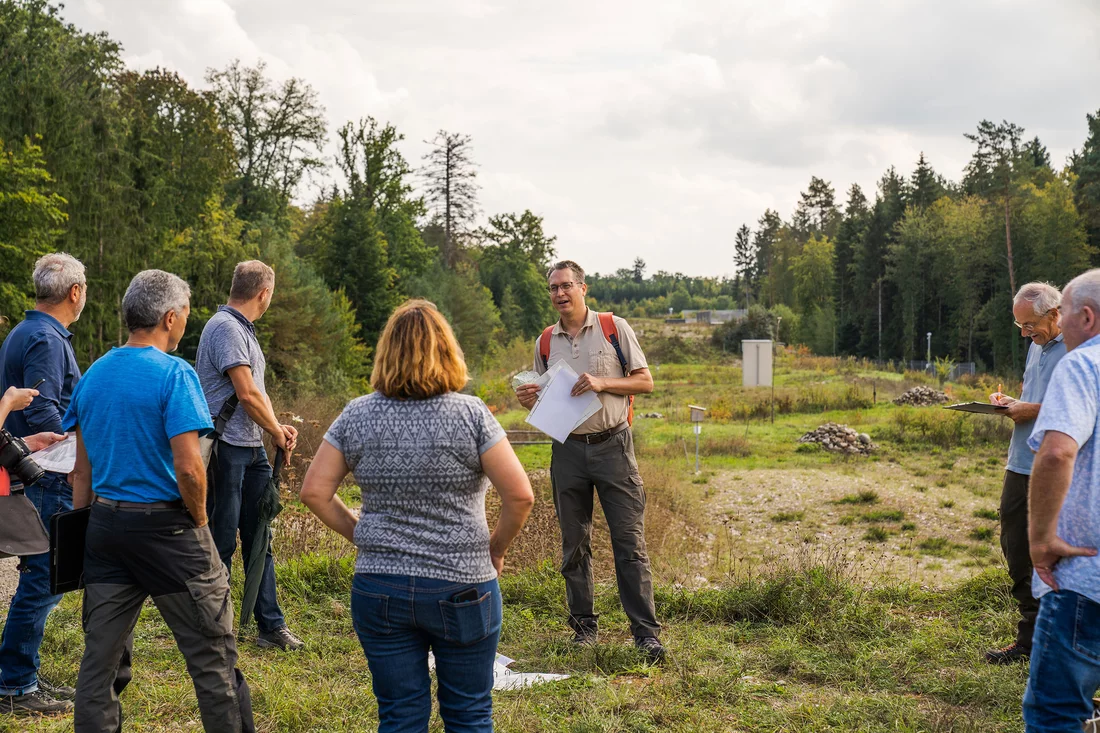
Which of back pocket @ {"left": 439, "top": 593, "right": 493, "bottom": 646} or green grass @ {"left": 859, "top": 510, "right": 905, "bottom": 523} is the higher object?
back pocket @ {"left": 439, "top": 593, "right": 493, "bottom": 646}

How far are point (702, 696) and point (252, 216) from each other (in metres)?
34.9

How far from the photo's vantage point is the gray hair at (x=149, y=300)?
324 cm

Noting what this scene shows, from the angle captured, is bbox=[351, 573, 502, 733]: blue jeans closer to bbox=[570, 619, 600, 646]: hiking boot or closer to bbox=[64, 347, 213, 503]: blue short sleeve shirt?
bbox=[64, 347, 213, 503]: blue short sleeve shirt

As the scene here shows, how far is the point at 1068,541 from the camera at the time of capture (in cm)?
277

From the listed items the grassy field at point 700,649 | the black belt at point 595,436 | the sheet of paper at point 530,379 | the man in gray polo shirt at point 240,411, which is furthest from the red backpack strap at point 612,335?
the man in gray polo shirt at point 240,411

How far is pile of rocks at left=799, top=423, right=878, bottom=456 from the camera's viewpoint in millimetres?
20516

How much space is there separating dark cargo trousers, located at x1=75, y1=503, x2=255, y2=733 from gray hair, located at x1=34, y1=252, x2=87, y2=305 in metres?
1.37

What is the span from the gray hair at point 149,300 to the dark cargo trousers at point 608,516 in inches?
93.6

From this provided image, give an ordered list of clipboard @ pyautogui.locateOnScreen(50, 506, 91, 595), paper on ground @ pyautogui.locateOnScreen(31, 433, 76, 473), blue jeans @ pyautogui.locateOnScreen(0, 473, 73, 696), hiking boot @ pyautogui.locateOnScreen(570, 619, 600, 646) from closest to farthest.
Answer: clipboard @ pyautogui.locateOnScreen(50, 506, 91, 595), paper on ground @ pyautogui.locateOnScreen(31, 433, 76, 473), blue jeans @ pyautogui.locateOnScreen(0, 473, 73, 696), hiking boot @ pyautogui.locateOnScreen(570, 619, 600, 646)

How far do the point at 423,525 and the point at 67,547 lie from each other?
161 cm

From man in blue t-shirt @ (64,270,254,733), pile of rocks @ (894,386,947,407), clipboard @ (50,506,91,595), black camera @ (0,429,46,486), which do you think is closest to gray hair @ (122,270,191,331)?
man in blue t-shirt @ (64,270,254,733)

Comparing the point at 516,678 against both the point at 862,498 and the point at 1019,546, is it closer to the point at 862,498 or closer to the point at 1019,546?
the point at 1019,546

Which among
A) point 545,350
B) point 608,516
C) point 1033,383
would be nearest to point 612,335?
point 545,350

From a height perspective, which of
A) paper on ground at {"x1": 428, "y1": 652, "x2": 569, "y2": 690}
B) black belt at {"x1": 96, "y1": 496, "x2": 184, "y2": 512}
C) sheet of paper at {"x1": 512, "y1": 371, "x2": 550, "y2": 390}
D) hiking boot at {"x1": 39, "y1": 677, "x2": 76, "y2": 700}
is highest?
sheet of paper at {"x1": 512, "y1": 371, "x2": 550, "y2": 390}
